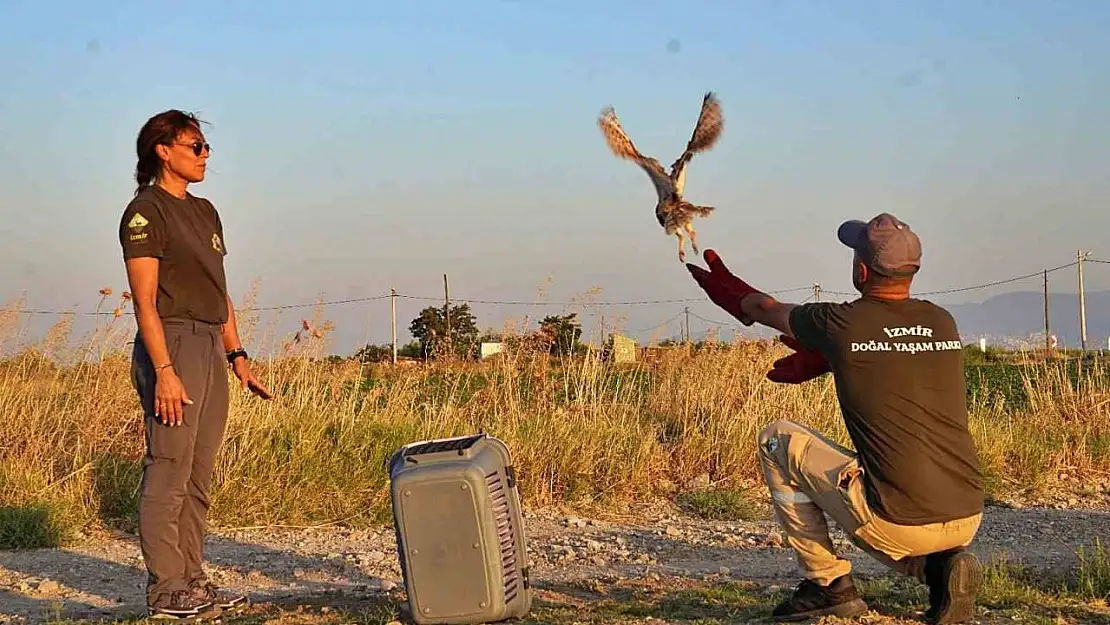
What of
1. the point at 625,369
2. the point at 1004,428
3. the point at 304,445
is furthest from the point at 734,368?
the point at 304,445

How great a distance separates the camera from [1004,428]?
9547mm

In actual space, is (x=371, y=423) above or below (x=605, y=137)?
below

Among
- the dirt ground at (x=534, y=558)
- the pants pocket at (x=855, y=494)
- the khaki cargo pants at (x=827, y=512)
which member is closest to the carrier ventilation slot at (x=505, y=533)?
the dirt ground at (x=534, y=558)

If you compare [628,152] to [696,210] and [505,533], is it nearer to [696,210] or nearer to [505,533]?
[696,210]

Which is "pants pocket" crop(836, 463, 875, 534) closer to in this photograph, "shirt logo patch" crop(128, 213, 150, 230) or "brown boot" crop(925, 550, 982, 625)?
"brown boot" crop(925, 550, 982, 625)

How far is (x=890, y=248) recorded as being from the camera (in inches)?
165

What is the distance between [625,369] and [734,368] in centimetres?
95

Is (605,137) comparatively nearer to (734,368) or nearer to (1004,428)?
(734,368)

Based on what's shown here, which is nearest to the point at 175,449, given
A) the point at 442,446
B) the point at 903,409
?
the point at 442,446

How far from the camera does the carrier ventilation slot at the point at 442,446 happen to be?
4.52 metres

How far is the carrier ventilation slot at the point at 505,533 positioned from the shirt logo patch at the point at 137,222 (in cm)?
173

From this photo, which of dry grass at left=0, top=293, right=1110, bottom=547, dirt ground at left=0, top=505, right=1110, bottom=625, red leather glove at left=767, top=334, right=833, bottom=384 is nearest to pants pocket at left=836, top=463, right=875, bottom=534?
red leather glove at left=767, top=334, right=833, bottom=384

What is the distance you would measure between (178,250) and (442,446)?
136cm

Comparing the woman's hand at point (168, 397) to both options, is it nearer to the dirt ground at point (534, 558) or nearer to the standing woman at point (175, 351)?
the standing woman at point (175, 351)
